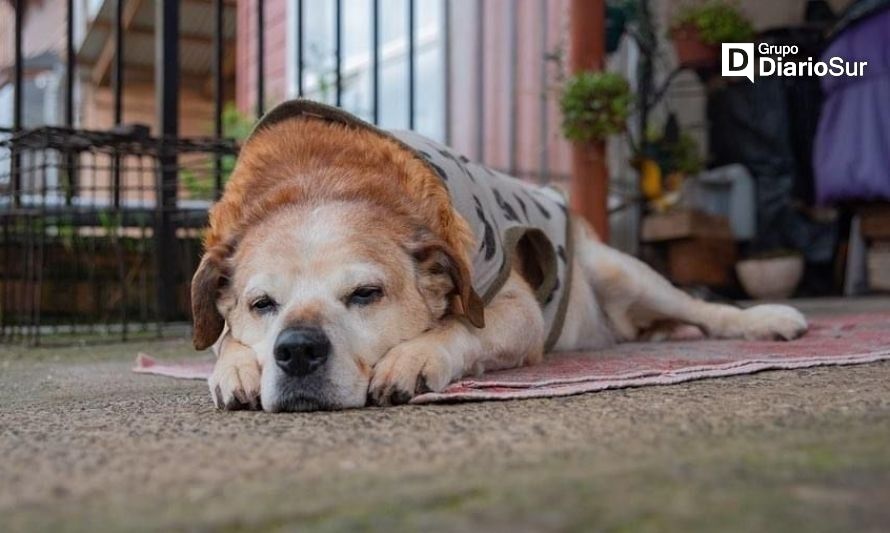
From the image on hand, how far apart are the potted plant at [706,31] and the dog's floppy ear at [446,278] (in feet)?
12.9

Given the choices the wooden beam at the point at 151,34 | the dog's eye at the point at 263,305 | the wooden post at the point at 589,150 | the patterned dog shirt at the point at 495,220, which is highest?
the wooden beam at the point at 151,34

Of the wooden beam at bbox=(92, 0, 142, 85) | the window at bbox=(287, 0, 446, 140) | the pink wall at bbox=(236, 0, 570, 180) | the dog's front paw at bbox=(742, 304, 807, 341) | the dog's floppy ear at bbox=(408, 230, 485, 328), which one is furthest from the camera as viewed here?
the wooden beam at bbox=(92, 0, 142, 85)

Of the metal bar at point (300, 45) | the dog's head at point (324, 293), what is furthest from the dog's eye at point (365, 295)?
the metal bar at point (300, 45)

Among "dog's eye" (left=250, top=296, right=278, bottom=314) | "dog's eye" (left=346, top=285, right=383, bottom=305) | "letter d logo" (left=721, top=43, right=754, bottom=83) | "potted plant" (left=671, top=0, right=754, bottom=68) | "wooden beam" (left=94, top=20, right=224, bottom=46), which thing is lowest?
"dog's eye" (left=250, top=296, right=278, bottom=314)

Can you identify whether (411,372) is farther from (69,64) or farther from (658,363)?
(69,64)

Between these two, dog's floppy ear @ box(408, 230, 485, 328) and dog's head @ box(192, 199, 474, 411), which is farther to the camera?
dog's floppy ear @ box(408, 230, 485, 328)

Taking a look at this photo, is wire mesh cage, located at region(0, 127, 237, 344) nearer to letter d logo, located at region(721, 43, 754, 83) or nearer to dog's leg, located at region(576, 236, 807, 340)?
dog's leg, located at region(576, 236, 807, 340)

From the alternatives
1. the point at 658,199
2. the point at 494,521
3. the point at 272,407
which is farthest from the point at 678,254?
the point at 494,521

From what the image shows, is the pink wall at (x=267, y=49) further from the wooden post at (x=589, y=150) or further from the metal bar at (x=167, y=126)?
the wooden post at (x=589, y=150)

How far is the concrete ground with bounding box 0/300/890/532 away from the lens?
2.41 ft

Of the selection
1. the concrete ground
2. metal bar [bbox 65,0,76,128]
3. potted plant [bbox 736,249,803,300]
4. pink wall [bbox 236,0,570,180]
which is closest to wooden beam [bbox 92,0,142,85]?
pink wall [bbox 236,0,570,180]

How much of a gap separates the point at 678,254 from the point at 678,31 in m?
1.29

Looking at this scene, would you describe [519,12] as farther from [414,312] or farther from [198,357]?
[414,312]

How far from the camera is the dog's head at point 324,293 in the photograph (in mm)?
1538
